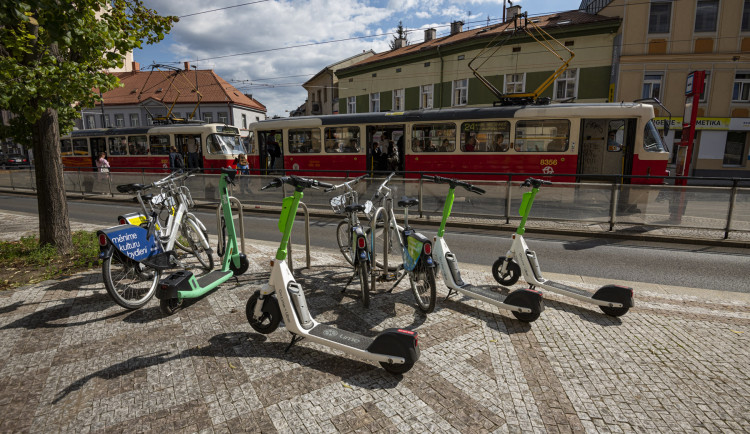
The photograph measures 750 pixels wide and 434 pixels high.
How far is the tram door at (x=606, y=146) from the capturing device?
11469 mm

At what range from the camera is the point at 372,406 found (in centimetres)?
266

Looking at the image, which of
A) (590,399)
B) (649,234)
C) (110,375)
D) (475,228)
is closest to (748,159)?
(649,234)

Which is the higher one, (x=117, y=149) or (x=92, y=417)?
(x=117, y=149)

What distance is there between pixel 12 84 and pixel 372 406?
5421 mm

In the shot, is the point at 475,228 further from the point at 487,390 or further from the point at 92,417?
the point at 92,417

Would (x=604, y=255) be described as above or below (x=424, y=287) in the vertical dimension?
below

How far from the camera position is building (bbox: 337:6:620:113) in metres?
22.8

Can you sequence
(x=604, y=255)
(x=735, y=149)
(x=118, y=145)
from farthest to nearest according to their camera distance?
(x=735, y=149) < (x=118, y=145) < (x=604, y=255)

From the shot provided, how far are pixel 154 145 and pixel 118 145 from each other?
270 centimetres

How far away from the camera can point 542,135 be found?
12.0 m

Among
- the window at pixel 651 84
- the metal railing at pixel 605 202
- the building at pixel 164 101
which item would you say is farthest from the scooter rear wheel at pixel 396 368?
the building at pixel 164 101

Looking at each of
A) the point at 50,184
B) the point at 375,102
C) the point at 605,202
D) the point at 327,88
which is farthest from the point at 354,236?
the point at 327,88

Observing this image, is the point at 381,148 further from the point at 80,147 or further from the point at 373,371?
the point at 80,147

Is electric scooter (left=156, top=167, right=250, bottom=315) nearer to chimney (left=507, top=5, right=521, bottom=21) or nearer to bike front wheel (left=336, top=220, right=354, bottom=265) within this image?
bike front wheel (left=336, top=220, right=354, bottom=265)
